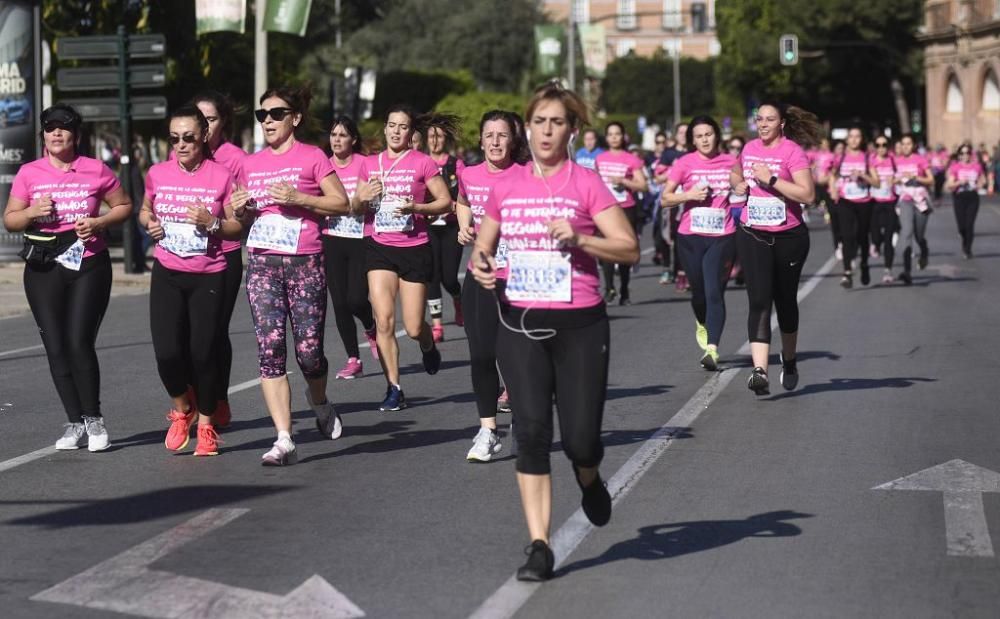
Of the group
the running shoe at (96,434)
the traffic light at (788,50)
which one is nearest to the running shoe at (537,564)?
the running shoe at (96,434)

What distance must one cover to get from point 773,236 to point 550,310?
5574mm

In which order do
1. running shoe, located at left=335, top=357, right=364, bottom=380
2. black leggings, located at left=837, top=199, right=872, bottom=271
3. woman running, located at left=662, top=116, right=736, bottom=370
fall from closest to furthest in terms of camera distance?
running shoe, located at left=335, top=357, right=364, bottom=380 → woman running, located at left=662, top=116, right=736, bottom=370 → black leggings, located at left=837, top=199, right=872, bottom=271

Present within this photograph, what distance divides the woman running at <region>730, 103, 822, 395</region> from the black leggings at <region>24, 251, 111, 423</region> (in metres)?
4.26

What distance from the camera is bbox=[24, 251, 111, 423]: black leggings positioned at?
9562mm

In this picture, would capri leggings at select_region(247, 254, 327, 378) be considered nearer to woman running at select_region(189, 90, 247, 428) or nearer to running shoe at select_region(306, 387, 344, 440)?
woman running at select_region(189, 90, 247, 428)

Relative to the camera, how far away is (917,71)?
284 feet

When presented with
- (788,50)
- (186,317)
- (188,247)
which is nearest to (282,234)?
(188,247)

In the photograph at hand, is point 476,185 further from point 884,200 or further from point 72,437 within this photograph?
point 884,200

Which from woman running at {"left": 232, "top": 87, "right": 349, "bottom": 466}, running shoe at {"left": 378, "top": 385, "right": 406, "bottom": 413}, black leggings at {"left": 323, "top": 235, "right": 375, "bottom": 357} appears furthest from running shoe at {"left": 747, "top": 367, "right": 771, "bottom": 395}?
woman running at {"left": 232, "top": 87, "right": 349, "bottom": 466}

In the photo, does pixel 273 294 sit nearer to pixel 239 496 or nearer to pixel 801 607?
pixel 239 496

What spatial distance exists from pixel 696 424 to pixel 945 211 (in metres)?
41.7

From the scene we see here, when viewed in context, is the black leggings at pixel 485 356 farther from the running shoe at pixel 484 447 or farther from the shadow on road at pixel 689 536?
the shadow on road at pixel 689 536

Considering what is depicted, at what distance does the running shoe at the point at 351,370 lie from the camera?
13.1 m

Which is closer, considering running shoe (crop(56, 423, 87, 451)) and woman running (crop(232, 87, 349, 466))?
woman running (crop(232, 87, 349, 466))
